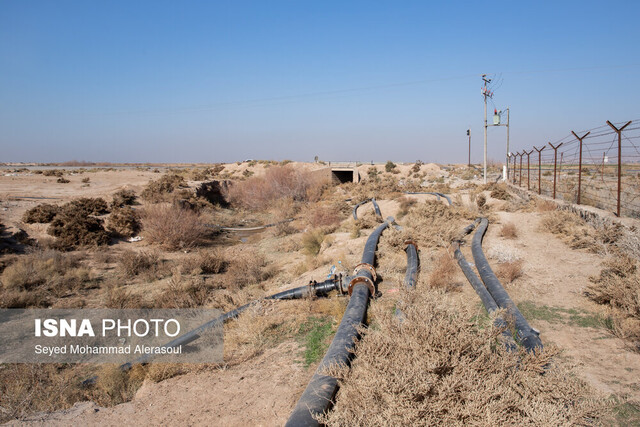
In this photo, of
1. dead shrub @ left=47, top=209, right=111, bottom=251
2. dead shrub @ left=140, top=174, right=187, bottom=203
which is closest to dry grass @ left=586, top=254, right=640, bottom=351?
dead shrub @ left=47, top=209, right=111, bottom=251

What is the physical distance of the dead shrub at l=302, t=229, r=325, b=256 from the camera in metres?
13.7

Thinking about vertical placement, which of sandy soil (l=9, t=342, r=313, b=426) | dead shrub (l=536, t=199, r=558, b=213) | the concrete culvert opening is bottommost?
sandy soil (l=9, t=342, r=313, b=426)

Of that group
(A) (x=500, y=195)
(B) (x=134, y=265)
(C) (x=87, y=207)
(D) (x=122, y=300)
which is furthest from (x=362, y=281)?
(C) (x=87, y=207)

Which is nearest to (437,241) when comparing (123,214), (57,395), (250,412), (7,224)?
(250,412)

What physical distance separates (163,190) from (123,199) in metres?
3.74

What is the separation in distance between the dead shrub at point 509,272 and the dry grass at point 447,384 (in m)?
4.67

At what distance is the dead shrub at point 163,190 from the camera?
2385cm

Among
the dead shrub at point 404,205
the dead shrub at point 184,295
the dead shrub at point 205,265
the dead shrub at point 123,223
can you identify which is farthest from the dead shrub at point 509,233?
the dead shrub at point 123,223

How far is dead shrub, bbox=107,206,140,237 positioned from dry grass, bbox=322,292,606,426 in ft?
59.1

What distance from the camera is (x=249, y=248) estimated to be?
17406 mm

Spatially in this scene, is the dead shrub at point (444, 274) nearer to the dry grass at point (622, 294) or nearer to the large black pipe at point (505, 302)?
the large black pipe at point (505, 302)

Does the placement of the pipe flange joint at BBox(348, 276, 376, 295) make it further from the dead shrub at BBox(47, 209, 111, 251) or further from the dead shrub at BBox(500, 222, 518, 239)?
the dead shrub at BBox(47, 209, 111, 251)

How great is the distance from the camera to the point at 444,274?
7770 mm

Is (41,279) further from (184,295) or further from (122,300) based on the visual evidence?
(184,295)
